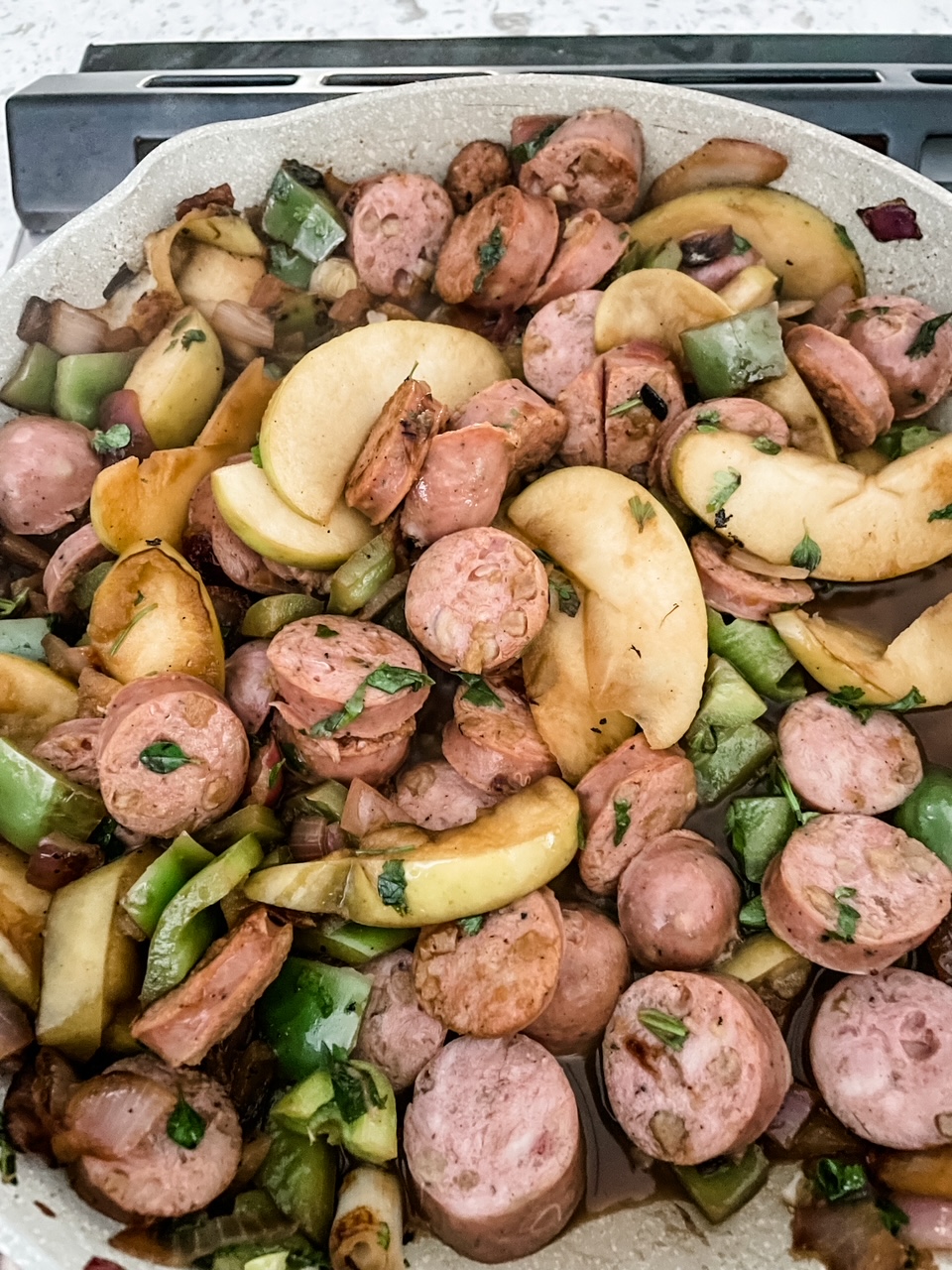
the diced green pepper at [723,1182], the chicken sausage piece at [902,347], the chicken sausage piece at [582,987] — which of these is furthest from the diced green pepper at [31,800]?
the chicken sausage piece at [902,347]

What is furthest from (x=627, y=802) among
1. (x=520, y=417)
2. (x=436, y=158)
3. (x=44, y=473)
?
(x=436, y=158)

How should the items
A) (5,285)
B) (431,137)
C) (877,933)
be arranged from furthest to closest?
1. (431,137)
2. (5,285)
3. (877,933)

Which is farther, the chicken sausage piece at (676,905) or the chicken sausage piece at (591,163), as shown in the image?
the chicken sausage piece at (591,163)

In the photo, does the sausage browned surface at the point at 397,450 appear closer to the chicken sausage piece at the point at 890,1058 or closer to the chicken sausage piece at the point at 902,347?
the chicken sausage piece at the point at 902,347

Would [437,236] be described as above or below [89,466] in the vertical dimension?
above

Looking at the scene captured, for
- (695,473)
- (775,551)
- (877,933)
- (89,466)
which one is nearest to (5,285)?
(89,466)

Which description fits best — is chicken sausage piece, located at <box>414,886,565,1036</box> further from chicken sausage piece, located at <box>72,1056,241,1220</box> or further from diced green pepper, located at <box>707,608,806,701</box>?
diced green pepper, located at <box>707,608,806,701</box>

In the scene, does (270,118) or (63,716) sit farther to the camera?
(270,118)

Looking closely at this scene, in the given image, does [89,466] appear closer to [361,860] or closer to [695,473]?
[361,860]
